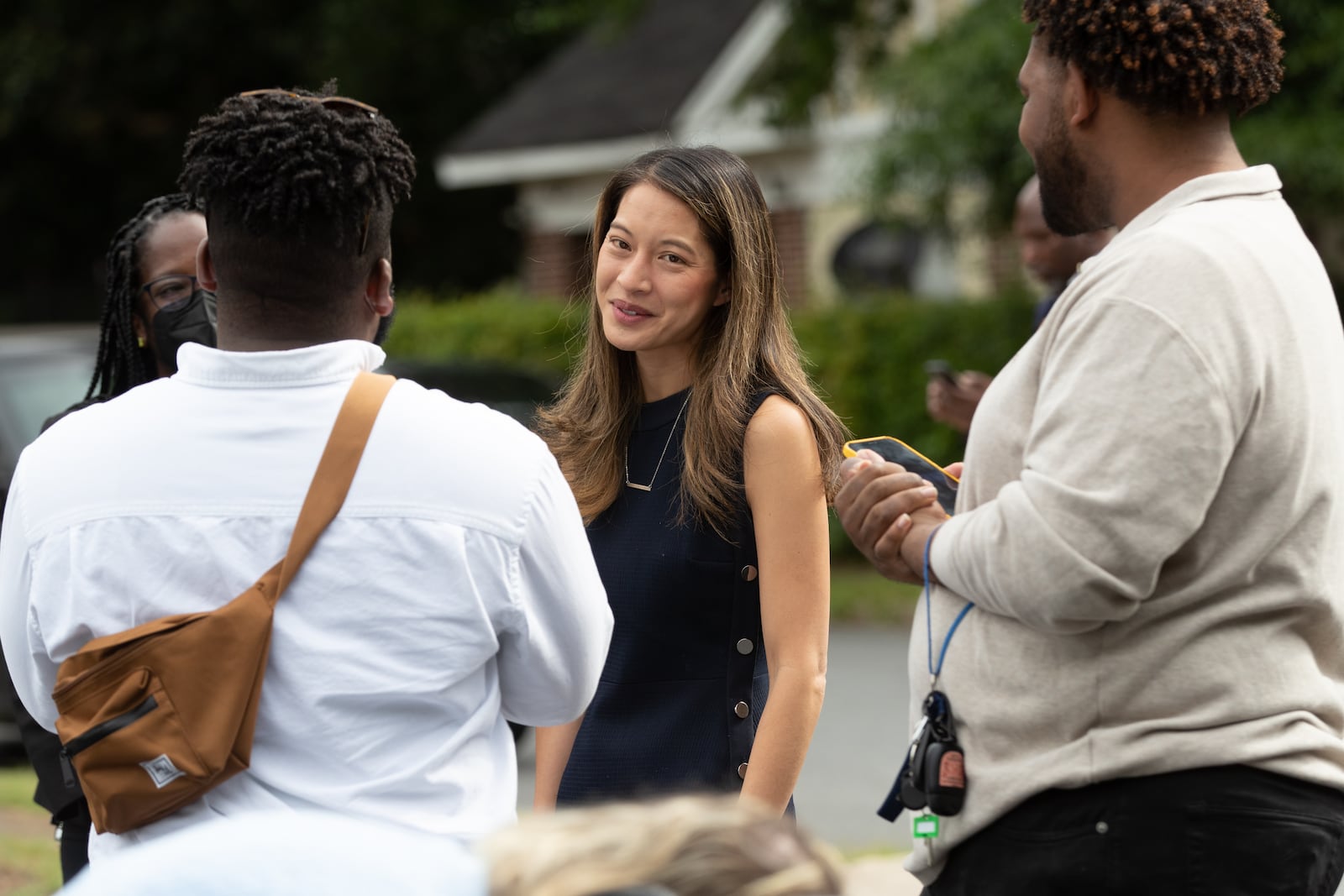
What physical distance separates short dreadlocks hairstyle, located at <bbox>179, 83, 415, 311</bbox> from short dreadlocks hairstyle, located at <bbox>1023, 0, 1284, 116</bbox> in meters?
1.00

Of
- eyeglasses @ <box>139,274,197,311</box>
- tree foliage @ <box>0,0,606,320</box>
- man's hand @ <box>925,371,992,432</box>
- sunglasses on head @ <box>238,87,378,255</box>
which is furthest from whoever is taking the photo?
tree foliage @ <box>0,0,606,320</box>

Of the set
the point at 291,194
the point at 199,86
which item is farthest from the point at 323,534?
the point at 199,86

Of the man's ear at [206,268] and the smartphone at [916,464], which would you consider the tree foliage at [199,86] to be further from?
the man's ear at [206,268]

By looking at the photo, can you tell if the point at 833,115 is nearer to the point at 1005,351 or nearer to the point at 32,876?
the point at 1005,351

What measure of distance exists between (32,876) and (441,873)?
439 centimetres

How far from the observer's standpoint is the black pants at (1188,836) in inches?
80.7

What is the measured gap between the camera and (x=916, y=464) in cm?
253

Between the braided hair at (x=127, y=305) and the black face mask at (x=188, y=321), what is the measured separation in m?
0.15

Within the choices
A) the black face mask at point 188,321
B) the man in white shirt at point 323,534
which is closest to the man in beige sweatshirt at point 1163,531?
the man in white shirt at point 323,534

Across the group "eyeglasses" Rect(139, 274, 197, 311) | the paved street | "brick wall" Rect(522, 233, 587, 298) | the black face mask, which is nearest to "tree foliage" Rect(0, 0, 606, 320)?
"brick wall" Rect(522, 233, 587, 298)

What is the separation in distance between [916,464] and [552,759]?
967 mm

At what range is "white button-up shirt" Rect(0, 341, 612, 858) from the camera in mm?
1940

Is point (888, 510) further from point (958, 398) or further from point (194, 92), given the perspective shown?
point (194, 92)

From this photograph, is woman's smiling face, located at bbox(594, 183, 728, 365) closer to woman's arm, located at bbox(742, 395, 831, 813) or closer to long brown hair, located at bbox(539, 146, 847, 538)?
long brown hair, located at bbox(539, 146, 847, 538)
